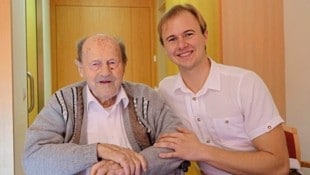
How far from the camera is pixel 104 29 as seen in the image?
569 centimetres

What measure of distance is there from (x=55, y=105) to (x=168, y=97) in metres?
0.54

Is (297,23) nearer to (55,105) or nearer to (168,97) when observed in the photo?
(168,97)

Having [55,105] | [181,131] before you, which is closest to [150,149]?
[181,131]

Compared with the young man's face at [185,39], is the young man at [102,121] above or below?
below

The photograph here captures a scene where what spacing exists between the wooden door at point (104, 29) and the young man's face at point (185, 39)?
392 cm

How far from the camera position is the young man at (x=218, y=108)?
1478 millimetres

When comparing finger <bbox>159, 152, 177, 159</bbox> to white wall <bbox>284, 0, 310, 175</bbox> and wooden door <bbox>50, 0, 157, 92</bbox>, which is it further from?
wooden door <bbox>50, 0, 157, 92</bbox>

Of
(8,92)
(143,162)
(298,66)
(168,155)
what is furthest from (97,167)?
(298,66)

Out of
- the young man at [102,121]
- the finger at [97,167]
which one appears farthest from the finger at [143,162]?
the finger at [97,167]

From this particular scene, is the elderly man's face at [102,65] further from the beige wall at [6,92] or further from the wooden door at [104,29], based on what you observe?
the wooden door at [104,29]

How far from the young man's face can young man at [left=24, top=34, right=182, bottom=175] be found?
0.25 meters

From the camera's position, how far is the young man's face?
1.67 meters

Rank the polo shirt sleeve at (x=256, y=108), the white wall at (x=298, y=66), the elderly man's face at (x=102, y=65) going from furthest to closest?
1. the white wall at (x=298, y=66)
2. the polo shirt sleeve at (x=256, y=108)
3. the elderly man's face at (x=102, y=65)

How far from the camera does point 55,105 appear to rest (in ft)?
4.59
